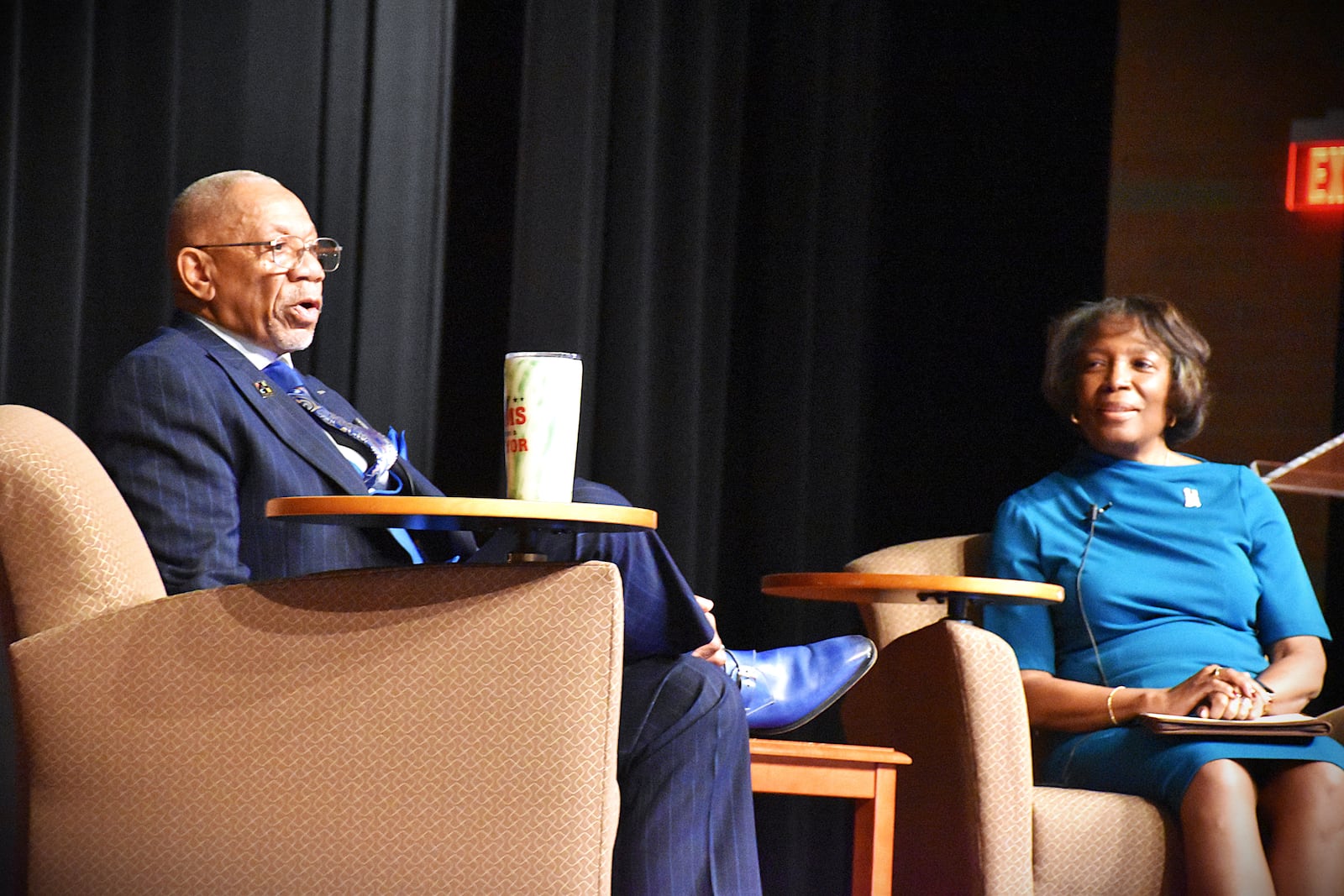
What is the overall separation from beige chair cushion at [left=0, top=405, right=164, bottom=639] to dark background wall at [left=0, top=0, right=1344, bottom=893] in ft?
2.68

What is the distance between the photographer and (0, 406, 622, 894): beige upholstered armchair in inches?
49.1

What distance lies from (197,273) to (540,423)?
892 mm

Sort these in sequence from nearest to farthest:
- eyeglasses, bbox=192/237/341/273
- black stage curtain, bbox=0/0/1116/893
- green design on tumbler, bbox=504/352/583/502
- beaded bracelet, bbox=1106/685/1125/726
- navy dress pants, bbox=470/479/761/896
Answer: green design on tumbler, bbox=504/352/583/502 < navy dress pants, bbox=470/479/761/896 < eyeglasses, bbox=192/237/341/273 < beaded bracelet, bbox=1106/685/1125/726 < black stage curtain, bbox=0/0/1116/893

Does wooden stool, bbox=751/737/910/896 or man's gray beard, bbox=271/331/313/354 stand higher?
man's gray beard, bbox=271/331/313/354

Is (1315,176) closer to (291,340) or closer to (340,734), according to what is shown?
(291,340)

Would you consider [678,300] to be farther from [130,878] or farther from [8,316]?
[130,878]

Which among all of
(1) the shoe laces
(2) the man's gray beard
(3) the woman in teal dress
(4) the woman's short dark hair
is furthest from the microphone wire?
(2) the man's gray beard

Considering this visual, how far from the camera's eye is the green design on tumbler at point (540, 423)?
121 centimetres

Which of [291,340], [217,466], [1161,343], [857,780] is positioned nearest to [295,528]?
[217,466]

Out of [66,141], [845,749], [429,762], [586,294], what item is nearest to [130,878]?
[429,762]

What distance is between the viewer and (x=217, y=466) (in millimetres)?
1611

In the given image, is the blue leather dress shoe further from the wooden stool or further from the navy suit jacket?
the navy suit jacket

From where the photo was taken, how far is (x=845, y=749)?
1842 mm

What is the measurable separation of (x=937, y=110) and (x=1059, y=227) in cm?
36
